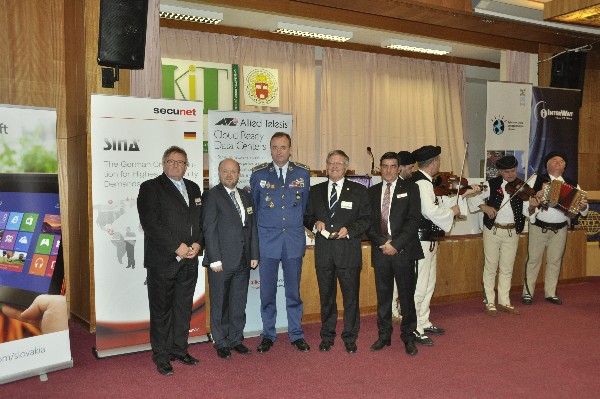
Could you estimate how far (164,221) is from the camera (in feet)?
13.2

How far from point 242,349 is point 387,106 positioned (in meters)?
6.46

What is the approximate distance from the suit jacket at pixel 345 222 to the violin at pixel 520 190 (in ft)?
6.88

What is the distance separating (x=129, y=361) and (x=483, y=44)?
6.48 metres

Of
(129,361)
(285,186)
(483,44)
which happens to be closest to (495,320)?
(285,186)

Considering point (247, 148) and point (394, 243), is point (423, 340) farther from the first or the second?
point (247, 148)

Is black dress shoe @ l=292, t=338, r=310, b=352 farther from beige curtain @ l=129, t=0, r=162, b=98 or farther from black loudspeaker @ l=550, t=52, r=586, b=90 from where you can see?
black loudspeaker @ l=550, t=52, r=586, b=90

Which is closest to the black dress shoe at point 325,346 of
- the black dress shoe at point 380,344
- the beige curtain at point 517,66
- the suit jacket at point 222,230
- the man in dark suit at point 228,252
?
the black dress shoe at point 380,344

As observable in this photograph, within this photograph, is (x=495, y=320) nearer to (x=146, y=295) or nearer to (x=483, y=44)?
(x=146, y=295)

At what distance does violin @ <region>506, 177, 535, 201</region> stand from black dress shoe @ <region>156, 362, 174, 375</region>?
3.85m

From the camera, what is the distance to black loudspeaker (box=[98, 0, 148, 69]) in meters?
4.29

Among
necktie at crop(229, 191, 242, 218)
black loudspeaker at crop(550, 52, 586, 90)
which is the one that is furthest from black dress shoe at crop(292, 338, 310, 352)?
black loudspeaker at crop(550, 52, 586, 90)

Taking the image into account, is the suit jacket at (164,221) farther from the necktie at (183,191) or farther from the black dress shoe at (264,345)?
the black dress shoe at (264,345)

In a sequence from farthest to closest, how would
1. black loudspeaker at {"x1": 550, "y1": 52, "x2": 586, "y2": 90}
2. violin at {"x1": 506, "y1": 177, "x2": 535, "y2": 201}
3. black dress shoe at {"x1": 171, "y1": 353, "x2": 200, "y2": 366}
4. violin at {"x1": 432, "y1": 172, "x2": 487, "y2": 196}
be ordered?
1. black loudspeaker at {"x1": 550, "y1": 52, "x2": 586, "y2": 90}
2. violin at {"x1": 506, "y1": 177, "x2": 535, "y2": 201}
3. violin at {"x1": 432, "y1": 172, "x2": 487, "y2": 196}
4. black dress shoe at {"x1": 171, "y1": 353, "x2": 200, "y2": 366}

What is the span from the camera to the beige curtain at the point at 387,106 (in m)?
9.30
